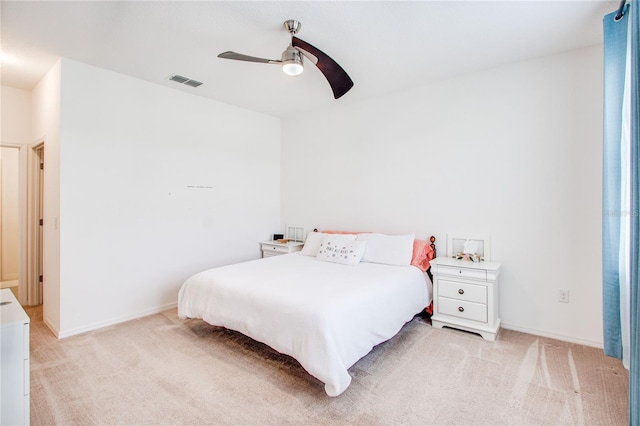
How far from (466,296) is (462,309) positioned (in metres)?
0.13

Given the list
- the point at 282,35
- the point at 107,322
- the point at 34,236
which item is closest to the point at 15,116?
the point at 34,236

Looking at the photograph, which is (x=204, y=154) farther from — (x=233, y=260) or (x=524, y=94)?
(x=524, y=94)

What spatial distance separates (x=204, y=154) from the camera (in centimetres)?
397

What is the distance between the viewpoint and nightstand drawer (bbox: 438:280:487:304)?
2.86 metres

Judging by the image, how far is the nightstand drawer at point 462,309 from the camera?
9.38ft

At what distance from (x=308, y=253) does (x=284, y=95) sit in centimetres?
199

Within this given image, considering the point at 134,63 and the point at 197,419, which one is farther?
the point at 134,63

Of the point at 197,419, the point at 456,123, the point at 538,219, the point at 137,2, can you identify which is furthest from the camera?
the point at 456,123

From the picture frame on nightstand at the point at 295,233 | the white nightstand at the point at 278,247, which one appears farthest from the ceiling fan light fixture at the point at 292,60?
the picture frame on nightstand at the point at 295,233

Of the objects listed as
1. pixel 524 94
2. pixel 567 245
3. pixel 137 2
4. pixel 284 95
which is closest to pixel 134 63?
pixel 137 2

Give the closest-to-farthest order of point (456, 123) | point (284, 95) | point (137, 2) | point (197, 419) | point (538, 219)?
point (197, 419) → point (137, 2) → point (538, 219) → point (456, 123) → point (284, 95)

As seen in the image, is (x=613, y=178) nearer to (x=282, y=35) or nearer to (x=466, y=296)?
(x=466, y=296)

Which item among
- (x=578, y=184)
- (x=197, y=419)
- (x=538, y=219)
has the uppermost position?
(x=578, y=184)

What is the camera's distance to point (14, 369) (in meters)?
1.42
